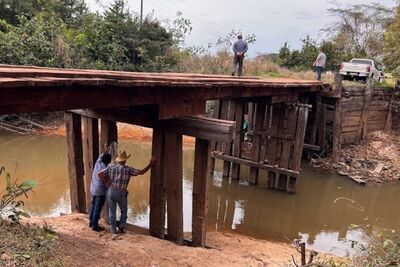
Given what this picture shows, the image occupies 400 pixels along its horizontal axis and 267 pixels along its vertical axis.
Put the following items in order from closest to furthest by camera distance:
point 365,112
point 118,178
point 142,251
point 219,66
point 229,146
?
point 142,251, point 118,178, point 229,146, point 365,112, point 219,66

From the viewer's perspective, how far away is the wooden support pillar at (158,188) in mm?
6719

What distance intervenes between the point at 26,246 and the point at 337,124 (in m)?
12.0

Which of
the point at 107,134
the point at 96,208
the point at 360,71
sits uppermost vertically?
the point at 360,71

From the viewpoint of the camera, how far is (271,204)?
11.0 meters

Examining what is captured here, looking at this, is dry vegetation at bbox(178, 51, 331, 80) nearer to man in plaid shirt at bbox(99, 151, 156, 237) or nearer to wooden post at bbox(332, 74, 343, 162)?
wooden post at bbox(332, 74, 343, 162)

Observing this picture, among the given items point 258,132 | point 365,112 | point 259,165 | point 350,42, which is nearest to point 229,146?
point 258,132

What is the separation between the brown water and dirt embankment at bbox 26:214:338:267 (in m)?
1.47

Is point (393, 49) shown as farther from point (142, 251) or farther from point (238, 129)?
point (142, 251)

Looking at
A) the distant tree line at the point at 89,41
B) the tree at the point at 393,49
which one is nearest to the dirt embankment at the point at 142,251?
the tree at the point at 393,49

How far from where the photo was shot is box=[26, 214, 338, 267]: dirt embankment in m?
5.25

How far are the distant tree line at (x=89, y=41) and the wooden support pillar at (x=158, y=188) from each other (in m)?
13.6

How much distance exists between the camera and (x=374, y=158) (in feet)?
50.0

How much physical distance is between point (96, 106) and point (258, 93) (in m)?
5.57

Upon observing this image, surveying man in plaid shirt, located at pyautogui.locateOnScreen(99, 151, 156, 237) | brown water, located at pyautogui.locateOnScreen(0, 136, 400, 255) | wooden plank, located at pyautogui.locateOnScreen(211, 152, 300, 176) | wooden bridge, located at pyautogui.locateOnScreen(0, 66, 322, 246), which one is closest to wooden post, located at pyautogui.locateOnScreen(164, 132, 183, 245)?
wooden bridge, located at pyautogui.locateOnScreen(0, 66, 322, 246)
